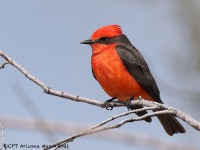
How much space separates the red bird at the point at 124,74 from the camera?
17.0ft

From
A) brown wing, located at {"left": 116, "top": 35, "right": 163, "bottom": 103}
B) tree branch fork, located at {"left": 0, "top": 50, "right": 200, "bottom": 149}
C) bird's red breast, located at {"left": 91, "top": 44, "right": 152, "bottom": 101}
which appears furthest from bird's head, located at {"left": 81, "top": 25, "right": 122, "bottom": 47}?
tree branch fork, located at {"left": 0, "top": 50, "right": 200, "bottom": 149}

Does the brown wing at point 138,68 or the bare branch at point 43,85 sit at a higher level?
the brown wing at point 138,68

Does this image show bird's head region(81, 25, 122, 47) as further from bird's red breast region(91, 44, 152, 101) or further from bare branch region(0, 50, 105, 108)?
bare branch region(0, 50, 105, 108)

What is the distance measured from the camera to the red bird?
5172 mm

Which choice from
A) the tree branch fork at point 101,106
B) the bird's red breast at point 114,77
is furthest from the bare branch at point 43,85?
the bird's red breast at point 114,77

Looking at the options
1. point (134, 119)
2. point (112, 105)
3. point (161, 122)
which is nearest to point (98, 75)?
point (112, 105)

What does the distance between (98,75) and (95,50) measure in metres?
0.49

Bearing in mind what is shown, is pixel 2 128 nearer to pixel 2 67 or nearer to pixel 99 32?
pixel 2 67

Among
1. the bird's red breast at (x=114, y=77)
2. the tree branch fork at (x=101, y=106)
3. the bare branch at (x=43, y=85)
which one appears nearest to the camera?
the tree branch fork at (x=101, y=106)

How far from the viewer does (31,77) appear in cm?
398

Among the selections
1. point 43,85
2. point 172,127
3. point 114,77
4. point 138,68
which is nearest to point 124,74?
point 114,77

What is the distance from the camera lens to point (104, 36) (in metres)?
5.86

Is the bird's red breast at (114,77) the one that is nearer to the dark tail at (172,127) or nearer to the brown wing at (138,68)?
the brown wing at (138,68)

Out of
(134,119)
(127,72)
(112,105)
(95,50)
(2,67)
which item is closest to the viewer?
(134,119)
